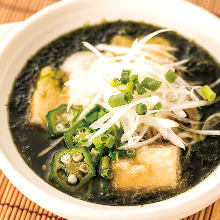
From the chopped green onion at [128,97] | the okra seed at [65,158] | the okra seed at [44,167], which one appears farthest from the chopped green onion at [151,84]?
the okra seed at [44,167]

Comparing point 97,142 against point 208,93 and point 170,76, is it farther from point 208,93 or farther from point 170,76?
point 208,93

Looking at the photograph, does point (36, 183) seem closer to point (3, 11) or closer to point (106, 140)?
point (106, 140)

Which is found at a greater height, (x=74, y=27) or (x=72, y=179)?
(x=74, y=27)

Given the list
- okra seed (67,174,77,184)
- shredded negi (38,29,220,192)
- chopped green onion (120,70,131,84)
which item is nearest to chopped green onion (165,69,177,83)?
shredded negi (38,29,220,192)

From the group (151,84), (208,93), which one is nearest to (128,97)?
(151,84)

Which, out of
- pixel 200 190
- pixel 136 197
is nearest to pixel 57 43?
pixel 136 197

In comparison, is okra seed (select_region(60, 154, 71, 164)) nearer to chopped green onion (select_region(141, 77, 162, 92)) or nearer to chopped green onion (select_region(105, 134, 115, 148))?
chopped green onion (select_region(105, 134, 115, 148))

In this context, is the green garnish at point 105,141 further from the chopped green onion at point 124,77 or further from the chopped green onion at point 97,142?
the chopped green onion at point 124,77
